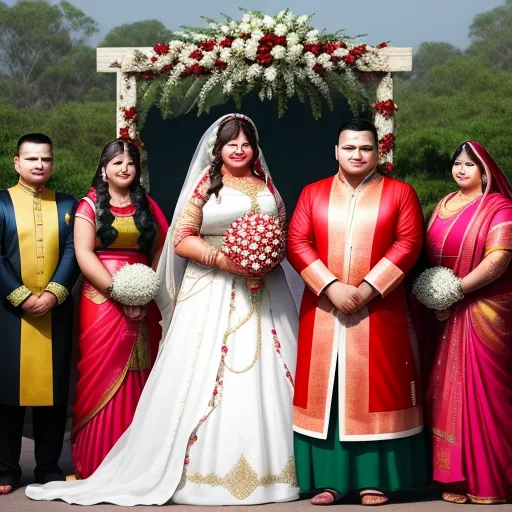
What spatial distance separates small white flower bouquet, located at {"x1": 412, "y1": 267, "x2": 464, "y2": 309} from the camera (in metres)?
5.23

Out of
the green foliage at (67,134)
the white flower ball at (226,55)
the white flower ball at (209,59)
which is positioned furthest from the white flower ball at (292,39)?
the green foliage at (67,134)

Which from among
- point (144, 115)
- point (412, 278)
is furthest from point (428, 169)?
point (412, 278)

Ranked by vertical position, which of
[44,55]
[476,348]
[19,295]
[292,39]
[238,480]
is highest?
[44,55]

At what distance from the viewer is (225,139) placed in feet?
18.1

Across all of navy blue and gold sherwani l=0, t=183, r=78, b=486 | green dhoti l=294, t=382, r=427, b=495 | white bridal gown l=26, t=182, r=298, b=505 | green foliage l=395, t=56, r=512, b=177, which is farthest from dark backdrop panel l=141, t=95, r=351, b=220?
green foliage l=395, t=56, r=512, b=177

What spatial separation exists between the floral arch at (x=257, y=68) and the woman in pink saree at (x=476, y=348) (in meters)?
1.80

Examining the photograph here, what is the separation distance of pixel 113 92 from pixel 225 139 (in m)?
18.0

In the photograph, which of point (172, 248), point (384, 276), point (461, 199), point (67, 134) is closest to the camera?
point (384, 276)

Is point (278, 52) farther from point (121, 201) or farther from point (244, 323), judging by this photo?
point (244, 323)

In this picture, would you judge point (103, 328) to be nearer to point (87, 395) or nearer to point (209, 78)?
point (87, 395)

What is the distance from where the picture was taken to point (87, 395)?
18.8ft

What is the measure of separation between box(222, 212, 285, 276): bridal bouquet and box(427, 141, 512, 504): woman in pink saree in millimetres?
875

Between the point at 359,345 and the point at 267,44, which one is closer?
the point at 359,345

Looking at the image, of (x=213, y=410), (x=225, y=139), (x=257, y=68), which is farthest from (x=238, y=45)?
(x=213, y=410)
